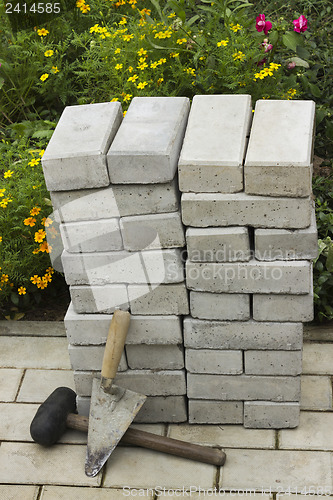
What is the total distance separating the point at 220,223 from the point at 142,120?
0.52m

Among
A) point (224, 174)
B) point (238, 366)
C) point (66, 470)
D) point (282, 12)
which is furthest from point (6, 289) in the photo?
point (282, 12)

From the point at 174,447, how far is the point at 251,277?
797 millimetres

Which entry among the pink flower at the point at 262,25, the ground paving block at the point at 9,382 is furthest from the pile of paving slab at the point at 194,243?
the pink flower at the point at 262,25

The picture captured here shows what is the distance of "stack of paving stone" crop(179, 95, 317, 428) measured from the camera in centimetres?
244

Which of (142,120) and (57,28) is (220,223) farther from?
(57,28)

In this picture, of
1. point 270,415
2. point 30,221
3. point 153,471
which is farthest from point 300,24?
point 153,471

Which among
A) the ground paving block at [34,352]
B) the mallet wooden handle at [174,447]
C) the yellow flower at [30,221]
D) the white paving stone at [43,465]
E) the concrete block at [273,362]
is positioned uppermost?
the yellow flower at [30,221]

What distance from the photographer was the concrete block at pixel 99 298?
2.74m

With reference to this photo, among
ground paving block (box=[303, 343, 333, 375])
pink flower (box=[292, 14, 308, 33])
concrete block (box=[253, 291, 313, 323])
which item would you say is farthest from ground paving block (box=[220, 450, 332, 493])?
pink flower (box=[292, 14, 308, 33])

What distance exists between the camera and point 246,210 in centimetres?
249

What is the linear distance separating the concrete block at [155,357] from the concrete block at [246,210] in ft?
2.12

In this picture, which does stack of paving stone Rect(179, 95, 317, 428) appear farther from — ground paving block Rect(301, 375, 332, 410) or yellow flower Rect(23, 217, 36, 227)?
yellow flower Rect(23, 217, 36, 227)

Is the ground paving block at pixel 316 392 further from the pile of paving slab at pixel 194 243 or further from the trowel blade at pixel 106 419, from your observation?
the trowel blade at pixel 106 419

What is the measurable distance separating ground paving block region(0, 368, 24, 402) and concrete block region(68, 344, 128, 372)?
1.55 ft
